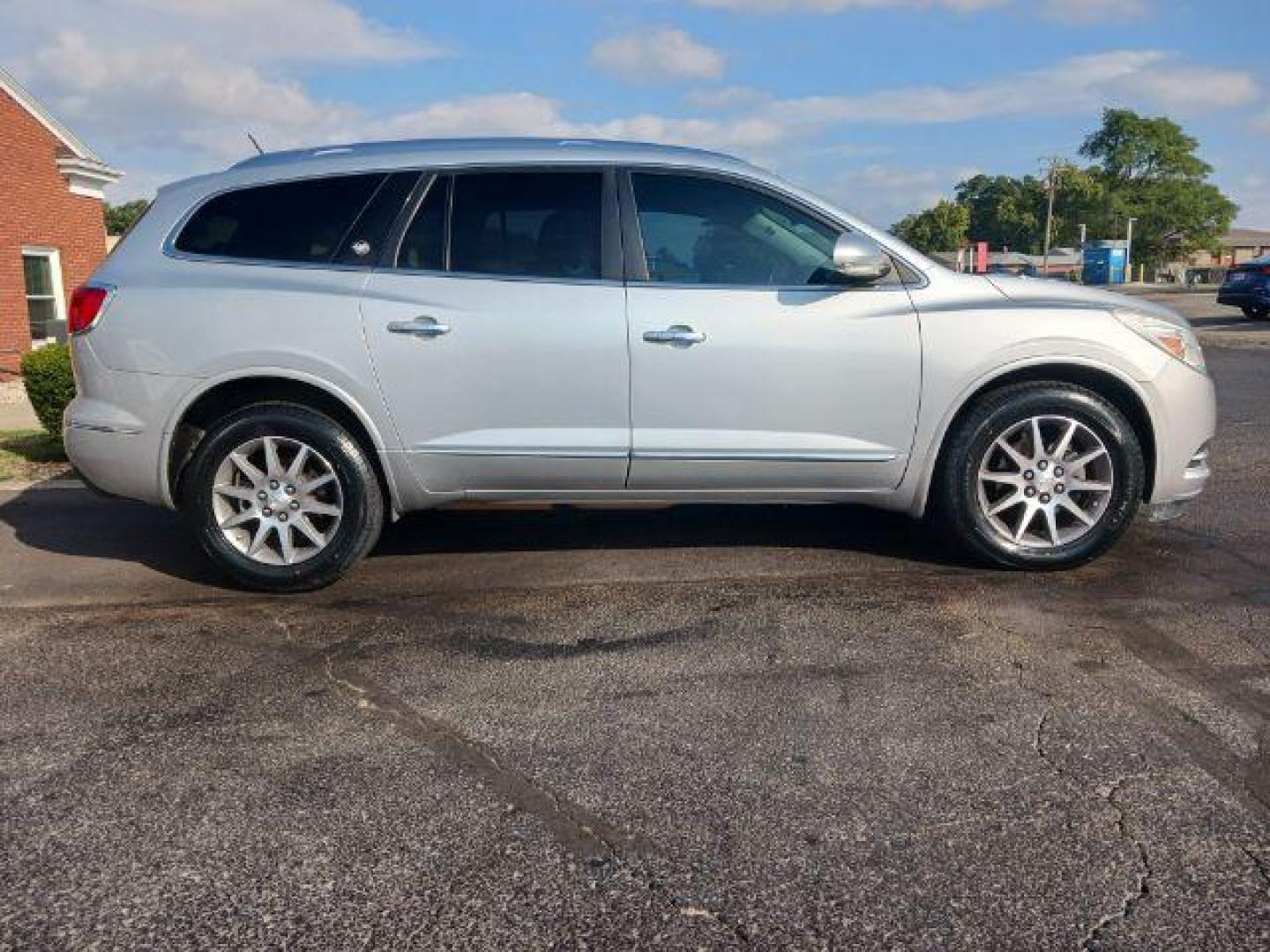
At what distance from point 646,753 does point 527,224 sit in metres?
2.52

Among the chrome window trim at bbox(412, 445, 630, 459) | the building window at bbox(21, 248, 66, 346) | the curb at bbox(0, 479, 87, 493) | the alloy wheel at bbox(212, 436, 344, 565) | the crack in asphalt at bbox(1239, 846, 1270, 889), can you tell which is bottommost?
the curb at bbox(0, 479, 87, 493)

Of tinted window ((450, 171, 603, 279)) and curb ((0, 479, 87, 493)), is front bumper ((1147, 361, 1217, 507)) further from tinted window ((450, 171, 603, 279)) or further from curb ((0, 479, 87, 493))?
curb ((0, 479, 87, 493))

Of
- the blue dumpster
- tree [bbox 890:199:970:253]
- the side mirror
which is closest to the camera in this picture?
the side mirror

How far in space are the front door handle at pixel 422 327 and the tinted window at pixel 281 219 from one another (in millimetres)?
493

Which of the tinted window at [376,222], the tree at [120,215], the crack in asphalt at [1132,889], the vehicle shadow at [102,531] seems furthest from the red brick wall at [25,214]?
the tree at [120,215]

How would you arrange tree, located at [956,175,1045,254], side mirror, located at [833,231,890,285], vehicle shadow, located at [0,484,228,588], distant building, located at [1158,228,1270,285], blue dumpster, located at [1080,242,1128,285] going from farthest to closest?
tree, located at [956,175,1045,254] < distant building, located at [1158,228,1270,285] < blue dumpster, located at [1080,242,1128,285] < vehicle shadow, located at [0,484,228,588] < side mirror, located at [833,231,890,285]

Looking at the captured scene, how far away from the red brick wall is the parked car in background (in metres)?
22.8

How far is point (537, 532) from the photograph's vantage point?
19.1 feet

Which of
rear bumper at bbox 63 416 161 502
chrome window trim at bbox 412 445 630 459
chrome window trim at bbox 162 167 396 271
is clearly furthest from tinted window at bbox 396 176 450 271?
rear bumper at bbox 63 416 161 502

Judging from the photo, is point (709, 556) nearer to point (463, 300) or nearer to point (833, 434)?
point (833, 434)

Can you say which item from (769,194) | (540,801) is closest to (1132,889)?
(540,801)

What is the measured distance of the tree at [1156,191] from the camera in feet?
344

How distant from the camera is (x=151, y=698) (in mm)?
3650

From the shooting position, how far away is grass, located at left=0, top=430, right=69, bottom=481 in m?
7.57
